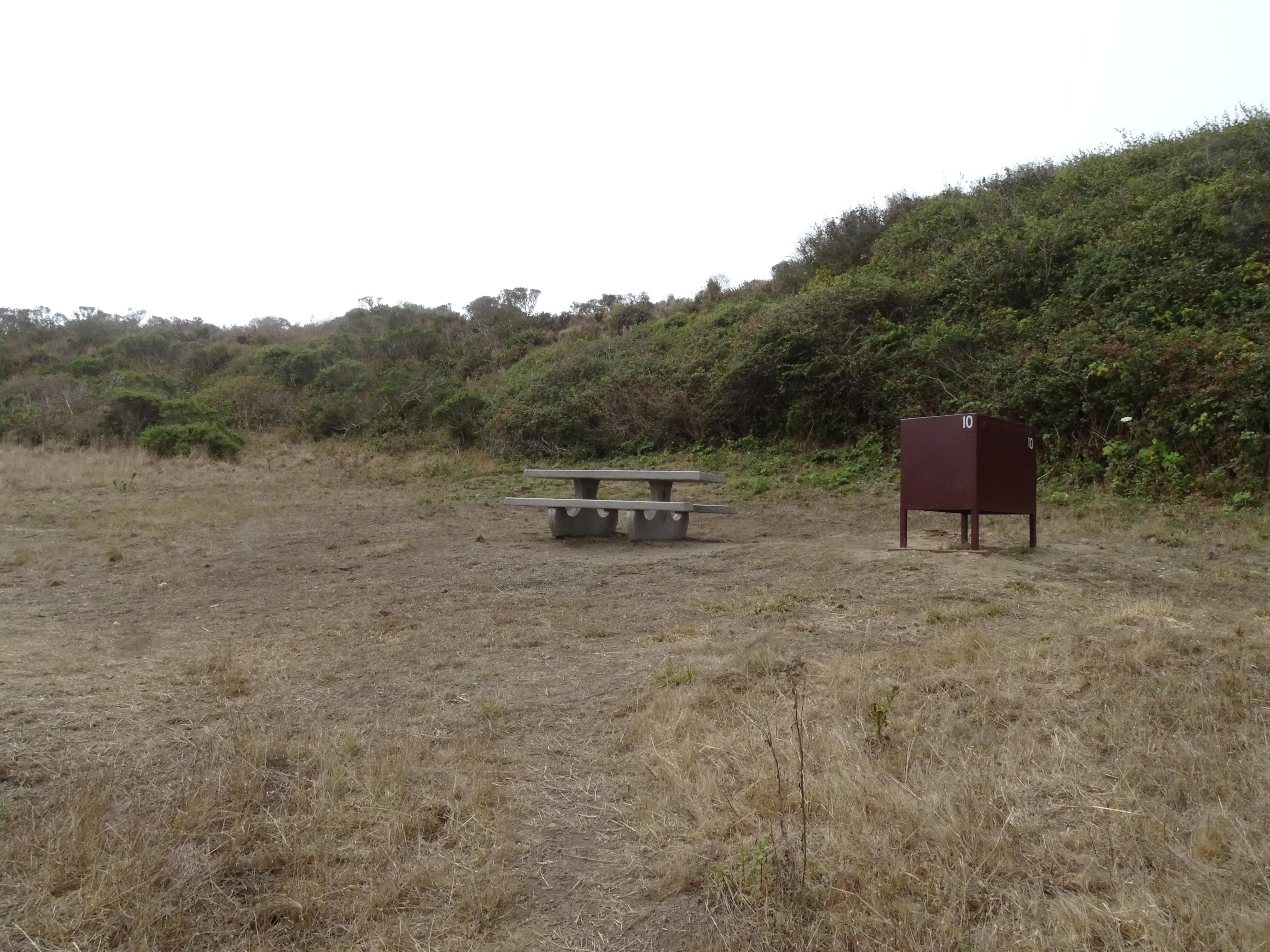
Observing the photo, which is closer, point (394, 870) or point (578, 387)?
point (394, 870)

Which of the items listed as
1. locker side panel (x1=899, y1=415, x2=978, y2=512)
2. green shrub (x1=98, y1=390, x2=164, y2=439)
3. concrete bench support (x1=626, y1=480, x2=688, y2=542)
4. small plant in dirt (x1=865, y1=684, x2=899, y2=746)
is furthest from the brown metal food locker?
green shrub (x1=98, y1=390, x2=164, y2=439)

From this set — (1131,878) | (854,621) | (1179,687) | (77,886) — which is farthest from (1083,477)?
(77,886)

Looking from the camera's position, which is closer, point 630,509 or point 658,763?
point 658,763

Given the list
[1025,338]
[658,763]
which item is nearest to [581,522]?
[658,763]

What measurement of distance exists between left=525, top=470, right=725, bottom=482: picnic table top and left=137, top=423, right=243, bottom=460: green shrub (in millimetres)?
13143

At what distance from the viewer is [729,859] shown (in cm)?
231

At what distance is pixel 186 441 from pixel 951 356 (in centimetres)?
1534

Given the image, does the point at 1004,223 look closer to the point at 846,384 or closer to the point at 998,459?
the point at 846,384

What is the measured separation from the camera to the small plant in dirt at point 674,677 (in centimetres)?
378

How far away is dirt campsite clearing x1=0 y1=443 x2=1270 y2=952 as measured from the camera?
210cm

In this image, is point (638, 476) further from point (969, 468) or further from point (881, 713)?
point (881, 713)

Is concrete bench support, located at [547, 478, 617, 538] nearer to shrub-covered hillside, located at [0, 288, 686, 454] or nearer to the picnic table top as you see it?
the picnic table top

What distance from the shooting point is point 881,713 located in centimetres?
295

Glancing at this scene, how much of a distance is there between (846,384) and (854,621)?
9.78 m
